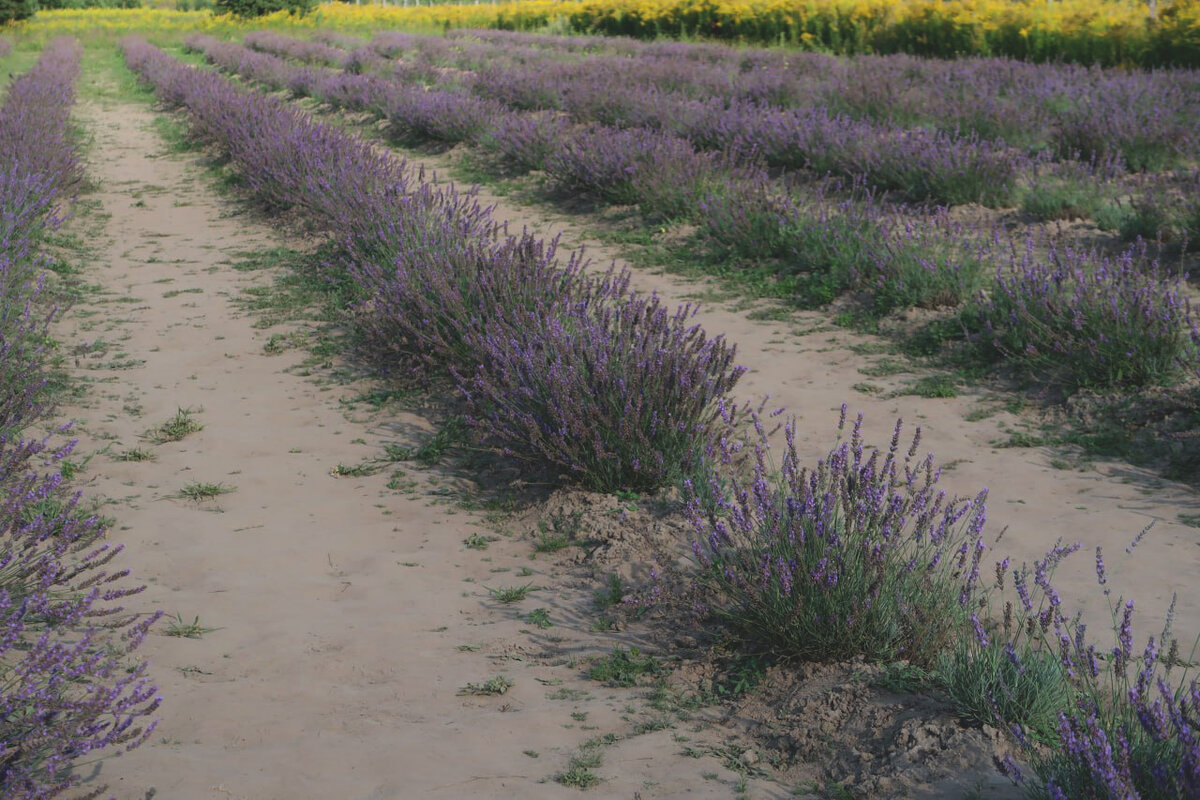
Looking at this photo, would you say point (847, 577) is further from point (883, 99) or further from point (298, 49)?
point (298, 49)

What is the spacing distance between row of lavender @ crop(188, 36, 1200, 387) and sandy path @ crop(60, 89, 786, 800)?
306 centimetres

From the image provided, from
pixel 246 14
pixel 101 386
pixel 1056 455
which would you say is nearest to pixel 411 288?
pixel 101 386

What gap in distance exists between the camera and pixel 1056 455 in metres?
4.33

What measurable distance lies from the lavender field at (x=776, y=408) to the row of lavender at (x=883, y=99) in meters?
0.06

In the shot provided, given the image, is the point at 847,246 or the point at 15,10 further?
the point at 15,10

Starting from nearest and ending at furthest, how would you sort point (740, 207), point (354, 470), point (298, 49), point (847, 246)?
point (354, 470), point (847, 246), point (740, 207), point (298, 49)

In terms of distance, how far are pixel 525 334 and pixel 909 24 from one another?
1549 cm

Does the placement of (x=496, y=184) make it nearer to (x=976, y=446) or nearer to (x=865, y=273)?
(x=865, y=273)

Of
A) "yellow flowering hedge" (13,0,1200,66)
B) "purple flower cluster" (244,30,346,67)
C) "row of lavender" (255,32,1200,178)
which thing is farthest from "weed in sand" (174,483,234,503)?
"purple flower cluster" (244,30,346,67)

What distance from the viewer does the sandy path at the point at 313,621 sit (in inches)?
93.0

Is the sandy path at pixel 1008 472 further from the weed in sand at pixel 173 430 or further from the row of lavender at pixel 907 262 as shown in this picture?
the weed in sand at pixel 173 430

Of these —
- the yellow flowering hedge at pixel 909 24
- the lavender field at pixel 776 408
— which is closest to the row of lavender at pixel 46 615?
the lavender field at pixel 776 408

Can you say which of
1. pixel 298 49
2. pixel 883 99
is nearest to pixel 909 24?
pixel 883 99

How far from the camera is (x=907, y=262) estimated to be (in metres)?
6.18
